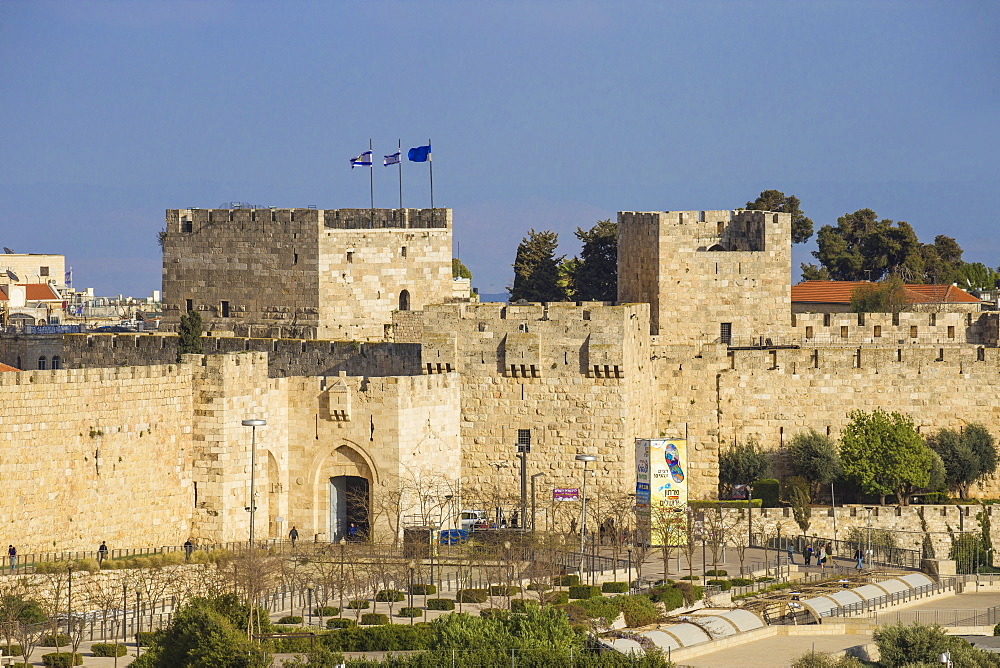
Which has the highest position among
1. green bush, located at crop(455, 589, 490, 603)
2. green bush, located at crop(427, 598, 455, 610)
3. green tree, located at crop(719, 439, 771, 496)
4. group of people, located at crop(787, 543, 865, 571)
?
green tree, located at crop(719, 439, 771, 496)

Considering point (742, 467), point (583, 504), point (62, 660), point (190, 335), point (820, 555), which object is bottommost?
point (62, 660)

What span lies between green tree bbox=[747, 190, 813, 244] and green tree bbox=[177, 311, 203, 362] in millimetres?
30759

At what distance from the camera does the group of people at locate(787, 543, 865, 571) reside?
59281 millimetres

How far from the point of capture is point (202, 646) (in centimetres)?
4259

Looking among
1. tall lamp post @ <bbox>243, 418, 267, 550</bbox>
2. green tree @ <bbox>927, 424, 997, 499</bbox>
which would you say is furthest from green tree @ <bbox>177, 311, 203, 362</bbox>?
green tree @ <bbox>927, 424, 997, 499</bbox>

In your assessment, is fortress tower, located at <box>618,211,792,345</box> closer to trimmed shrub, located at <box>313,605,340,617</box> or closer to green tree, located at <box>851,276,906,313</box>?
green tree, located at <box>851,276,906,313</box>

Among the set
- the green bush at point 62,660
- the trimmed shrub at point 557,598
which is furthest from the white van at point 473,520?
the green bush at point 62,660

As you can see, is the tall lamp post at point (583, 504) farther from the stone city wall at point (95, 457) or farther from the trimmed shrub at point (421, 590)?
the stone city wall at point (95, 457)

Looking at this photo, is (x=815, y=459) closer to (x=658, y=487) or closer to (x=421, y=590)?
(x=658, y=487)

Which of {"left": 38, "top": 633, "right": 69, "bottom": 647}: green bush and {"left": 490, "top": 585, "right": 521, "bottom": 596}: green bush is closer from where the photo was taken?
{"left": 38, "top": 633, "right": 69, "bottom": 647}: green bush

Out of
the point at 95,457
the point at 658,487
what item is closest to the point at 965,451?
the point at 658,487

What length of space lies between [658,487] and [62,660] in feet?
63.0

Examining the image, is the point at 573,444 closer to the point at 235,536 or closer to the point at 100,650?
the point at 235,536

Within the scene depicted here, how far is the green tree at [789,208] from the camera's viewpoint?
94.2 meters
